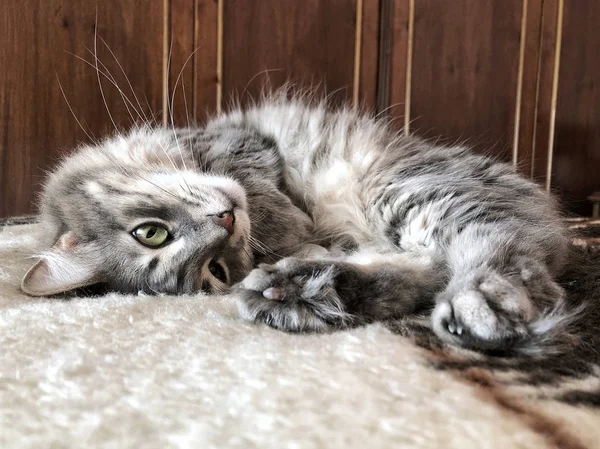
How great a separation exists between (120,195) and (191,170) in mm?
191

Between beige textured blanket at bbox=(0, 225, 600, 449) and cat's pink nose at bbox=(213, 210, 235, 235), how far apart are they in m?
0.32

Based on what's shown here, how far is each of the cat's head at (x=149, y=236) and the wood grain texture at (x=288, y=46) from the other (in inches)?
66.3

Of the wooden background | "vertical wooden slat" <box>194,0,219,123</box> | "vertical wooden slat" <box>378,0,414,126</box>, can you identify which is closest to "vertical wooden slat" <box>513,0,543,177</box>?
the wooden background

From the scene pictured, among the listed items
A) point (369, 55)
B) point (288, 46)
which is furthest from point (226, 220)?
point (369, 55)

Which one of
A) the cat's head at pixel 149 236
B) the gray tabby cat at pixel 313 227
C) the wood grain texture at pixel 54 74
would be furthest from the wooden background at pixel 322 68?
the cat's head at pixel 149 236

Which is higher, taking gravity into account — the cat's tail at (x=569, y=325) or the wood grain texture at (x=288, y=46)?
the wood grain texture at (x=288, y=46)

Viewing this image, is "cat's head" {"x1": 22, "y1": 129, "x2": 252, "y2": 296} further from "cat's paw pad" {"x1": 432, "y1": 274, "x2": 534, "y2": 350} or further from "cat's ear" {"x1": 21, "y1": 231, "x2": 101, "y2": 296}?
"cat's paw pad" {"x1": 432, "y1": 274, "x2": 534, "y2": 350}

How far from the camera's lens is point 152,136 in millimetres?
1590

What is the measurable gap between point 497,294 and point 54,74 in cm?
237

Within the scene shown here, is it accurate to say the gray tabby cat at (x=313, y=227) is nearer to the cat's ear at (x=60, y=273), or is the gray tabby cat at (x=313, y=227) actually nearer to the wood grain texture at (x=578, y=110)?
the cat's ear at (x=60, y=273)

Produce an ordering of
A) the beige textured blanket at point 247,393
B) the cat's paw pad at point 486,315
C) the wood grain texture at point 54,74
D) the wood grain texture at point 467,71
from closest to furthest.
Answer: the beige textured blanket at point 247,393 < the cat's paw pad at point 486,315 < the wood grain texture at point 54,74 < the wood grain texture at point 467,71

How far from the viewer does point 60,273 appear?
1212mm

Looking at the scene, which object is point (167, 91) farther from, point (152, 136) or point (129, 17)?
point (152, 136)

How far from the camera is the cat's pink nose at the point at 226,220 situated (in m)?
1.20
